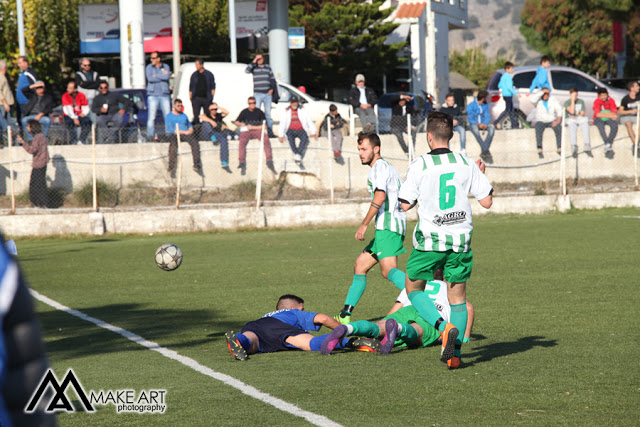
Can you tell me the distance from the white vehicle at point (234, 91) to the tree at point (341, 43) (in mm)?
18815

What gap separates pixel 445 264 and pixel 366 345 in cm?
117

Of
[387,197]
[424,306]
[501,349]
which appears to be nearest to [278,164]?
[387,197]

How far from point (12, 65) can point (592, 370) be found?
36958mm

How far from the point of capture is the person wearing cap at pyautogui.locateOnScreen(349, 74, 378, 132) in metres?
21.5

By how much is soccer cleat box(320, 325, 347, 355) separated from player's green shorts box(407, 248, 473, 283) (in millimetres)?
806

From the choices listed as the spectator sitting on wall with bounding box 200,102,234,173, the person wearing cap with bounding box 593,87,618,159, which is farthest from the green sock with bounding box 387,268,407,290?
the person wearing cap with bounding box 593,87,618,159

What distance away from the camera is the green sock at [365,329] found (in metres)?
6.64

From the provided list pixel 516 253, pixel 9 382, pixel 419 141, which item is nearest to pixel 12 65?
pixel 419 141

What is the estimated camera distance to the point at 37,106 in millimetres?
19422

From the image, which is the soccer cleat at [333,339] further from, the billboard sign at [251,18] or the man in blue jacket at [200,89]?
the billboard sign at [251,18]

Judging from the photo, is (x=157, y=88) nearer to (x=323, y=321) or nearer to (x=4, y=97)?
(x=4, y=97)

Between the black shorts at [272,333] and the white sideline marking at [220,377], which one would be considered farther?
the black shorts at [272,333]

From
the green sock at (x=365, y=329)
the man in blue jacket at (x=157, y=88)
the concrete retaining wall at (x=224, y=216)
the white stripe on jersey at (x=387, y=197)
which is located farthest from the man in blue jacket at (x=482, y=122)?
the green sock at (x=365, y=329)

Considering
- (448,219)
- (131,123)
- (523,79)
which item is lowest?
(448,219)
